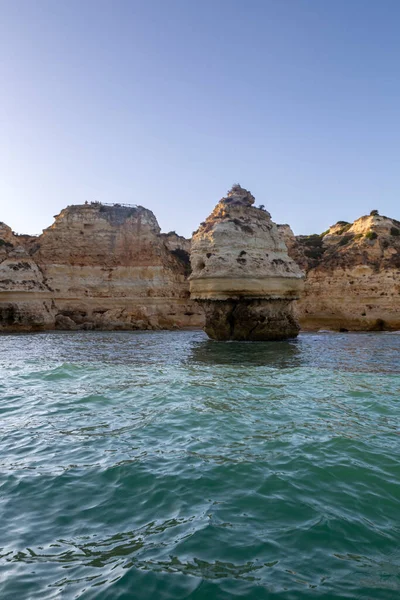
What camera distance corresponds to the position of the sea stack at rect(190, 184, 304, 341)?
2362cm

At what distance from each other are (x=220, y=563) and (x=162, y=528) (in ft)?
2.40

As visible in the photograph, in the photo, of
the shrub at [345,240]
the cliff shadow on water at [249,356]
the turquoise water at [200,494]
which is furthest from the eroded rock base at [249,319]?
the shrub at [345,240]

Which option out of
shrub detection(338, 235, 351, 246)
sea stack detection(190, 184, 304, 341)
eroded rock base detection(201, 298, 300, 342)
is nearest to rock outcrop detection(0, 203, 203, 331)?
sea stack detection(190, 184, 304, 341)

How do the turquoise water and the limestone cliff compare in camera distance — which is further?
the limestone cliff

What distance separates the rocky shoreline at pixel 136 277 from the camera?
111ft

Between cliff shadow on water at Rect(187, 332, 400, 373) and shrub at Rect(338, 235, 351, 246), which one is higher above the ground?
shrub at Rect(338, 235, 351, 246)

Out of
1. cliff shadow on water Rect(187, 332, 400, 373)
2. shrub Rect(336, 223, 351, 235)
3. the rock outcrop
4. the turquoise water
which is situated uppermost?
shrub Rect(336, 223, 351, 235)

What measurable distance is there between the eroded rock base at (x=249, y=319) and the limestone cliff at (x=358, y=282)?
11352 millimetres

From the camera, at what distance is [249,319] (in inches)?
949

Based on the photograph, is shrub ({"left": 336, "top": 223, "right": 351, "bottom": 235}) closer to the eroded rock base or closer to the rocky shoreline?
the rocky shoreline

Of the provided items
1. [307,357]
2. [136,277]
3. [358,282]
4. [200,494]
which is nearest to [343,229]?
[358,282]

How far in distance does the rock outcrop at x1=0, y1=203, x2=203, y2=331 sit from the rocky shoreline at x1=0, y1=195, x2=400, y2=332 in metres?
0.09

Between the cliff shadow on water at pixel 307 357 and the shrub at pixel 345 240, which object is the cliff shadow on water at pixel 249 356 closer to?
the cliff shadow on water at pixel 307 357

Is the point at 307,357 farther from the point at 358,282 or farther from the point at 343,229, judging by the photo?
the point at 343,229
